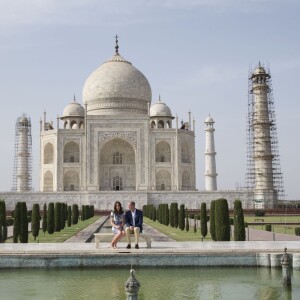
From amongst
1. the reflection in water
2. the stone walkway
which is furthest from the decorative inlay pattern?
the reflection in water

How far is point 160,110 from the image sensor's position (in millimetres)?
37656

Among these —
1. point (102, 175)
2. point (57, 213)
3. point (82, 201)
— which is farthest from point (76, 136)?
point (57, 213)

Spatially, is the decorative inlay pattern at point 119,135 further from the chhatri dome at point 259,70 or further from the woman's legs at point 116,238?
the woman's legs at point 116,238

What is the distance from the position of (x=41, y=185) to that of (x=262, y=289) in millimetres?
29646

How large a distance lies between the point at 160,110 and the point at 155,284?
31335 millimetres

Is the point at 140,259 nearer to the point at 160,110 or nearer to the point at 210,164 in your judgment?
the point at 210,164

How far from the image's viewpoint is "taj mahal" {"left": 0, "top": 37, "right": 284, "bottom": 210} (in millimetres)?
30188

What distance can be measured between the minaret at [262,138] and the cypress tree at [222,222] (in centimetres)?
1939

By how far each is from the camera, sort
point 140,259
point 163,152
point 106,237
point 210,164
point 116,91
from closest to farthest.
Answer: point 140,259, point 106,237, point 210,164, point 163,152, point 116,91

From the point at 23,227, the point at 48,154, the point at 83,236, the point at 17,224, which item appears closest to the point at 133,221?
the point at 23,227

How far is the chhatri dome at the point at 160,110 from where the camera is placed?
37500 mm

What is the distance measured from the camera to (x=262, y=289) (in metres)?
6.37

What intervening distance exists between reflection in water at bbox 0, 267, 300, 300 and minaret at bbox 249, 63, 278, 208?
23.7 m

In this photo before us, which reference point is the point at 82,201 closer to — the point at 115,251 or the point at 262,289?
the point at 115,251
